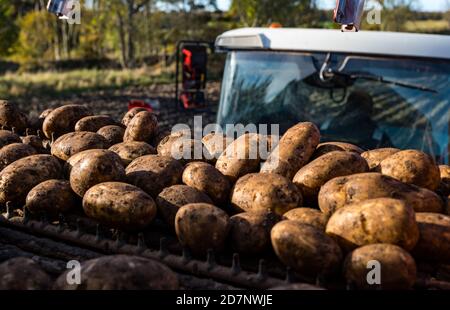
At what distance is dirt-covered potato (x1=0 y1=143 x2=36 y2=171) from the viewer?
11.0ft

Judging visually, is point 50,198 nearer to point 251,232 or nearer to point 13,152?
point 13,152

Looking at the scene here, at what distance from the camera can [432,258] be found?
8.14ft

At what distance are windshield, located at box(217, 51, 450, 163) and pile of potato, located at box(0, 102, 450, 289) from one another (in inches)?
75.9

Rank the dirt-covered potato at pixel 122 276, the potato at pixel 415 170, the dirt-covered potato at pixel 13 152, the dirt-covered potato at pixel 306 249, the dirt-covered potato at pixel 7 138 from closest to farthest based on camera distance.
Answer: the dirt-covered potato at pixel 122 276
the dirt-covered potato at pixel 306 249
the potato at pixel 415 170
the dirt-covered potato at pixel 13 152
the dirt-covered potato at pixel 7 138

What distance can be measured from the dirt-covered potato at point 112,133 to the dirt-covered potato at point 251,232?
1.51m

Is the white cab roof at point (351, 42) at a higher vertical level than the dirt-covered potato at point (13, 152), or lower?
higher

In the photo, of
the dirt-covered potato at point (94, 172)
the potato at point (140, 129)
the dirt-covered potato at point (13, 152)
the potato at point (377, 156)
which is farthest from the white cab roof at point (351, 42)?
the dirt-covered potato at point (94, 172)

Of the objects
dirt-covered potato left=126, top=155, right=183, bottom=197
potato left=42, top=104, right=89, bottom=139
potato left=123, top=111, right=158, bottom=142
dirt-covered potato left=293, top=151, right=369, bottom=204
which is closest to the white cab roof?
potato left=123, top=111, right=158, bottom=142

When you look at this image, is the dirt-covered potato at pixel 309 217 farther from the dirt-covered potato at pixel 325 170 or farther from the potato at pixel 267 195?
the dirt-covered potato at pixel 325 170

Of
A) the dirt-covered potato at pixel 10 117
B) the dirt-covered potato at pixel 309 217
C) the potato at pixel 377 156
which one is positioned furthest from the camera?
the dirt-covered potato at pixel 10 117

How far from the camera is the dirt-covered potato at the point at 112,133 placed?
3.78 meters

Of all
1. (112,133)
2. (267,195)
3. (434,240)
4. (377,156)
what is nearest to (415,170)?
(377,156)

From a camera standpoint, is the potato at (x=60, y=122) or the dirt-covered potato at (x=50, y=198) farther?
the potato at (x=60, y=122)
